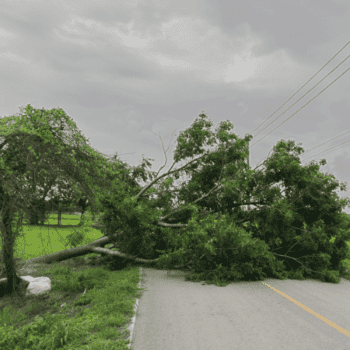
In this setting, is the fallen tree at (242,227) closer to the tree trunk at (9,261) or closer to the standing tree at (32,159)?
the standing tree at (32,159)

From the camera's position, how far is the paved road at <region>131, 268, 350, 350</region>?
465cm

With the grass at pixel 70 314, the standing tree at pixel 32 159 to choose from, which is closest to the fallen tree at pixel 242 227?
the standing tree at pixel 32 159

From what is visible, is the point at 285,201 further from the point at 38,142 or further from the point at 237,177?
the point at 38,142

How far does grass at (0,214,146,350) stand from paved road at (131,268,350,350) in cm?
→ 39

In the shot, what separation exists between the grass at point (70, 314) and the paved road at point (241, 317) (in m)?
0.39

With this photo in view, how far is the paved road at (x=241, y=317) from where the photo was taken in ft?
15.3

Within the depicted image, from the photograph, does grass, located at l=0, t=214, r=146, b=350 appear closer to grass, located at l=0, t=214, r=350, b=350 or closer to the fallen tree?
grass, located at l=0, t=214, r=350, b=350

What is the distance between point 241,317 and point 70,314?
3.44 metres

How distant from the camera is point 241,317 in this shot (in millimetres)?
5883

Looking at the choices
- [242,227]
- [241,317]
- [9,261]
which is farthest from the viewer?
[242,227]

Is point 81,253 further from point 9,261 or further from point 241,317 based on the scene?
point 241,317

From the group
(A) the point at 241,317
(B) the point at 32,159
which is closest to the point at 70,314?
(A) the point at 241,317

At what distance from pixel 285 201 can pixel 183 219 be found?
14.5 feet

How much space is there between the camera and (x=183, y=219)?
13.6 metres
